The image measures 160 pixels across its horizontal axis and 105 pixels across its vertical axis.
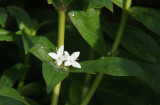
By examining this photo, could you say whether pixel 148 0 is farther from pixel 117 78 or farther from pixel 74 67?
pixel 74 67

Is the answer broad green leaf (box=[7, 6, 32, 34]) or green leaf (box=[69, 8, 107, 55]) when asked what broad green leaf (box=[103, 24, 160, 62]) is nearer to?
green leaf (box=[69, 8, 107, 55])

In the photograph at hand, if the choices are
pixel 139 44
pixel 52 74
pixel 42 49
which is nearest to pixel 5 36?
pixel 42 49

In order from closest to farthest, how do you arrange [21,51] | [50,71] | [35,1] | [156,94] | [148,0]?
1. [50,71]
2. [156,94]
3. [21,51]
4. [148,0]
5. [35,1]

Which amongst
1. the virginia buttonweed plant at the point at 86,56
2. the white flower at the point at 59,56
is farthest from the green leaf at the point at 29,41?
the white flower at the point at 59,56

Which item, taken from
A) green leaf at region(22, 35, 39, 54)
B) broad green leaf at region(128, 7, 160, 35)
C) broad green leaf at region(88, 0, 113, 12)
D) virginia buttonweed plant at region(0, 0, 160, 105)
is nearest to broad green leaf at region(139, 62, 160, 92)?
virginia buttonweed plant at region(0, 0, 160, 105)

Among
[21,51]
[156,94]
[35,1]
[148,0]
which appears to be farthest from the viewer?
[35,1]

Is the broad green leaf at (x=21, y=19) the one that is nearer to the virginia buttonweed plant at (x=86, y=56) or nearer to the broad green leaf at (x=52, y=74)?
the virginia buttonweed plant at (x=86, y=56)

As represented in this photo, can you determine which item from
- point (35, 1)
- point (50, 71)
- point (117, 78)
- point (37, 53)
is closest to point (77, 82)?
point (117, 78)

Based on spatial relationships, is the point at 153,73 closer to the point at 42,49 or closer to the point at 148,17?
the point at 148,17
